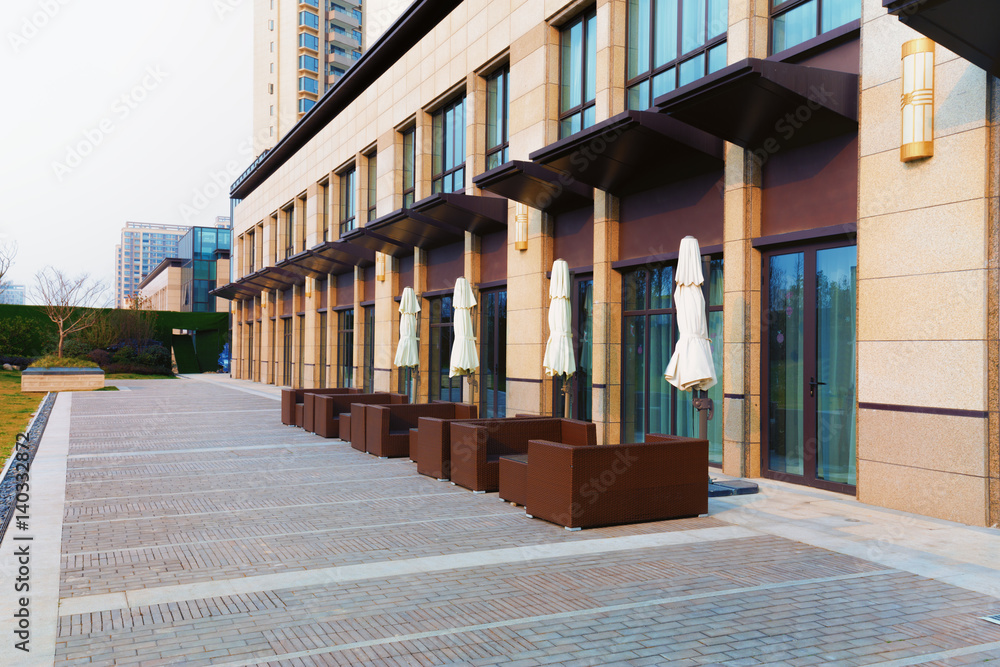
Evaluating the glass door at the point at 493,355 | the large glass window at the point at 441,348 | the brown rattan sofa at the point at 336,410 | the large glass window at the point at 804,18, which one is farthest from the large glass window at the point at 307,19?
the large glass window at the point at 804,18

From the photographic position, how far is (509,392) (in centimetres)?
1581

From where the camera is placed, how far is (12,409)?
20.3 m

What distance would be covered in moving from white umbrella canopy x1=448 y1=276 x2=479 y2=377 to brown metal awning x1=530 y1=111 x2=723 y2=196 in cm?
374

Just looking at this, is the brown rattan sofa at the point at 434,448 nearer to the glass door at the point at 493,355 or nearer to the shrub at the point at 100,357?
the glass door at the point at 493,355

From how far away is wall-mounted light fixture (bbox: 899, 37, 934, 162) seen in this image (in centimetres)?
775

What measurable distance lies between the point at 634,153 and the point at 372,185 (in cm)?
1464

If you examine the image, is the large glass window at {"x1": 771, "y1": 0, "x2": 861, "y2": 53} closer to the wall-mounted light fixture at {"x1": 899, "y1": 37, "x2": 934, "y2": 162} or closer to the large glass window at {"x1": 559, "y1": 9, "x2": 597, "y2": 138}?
the wall-mounted light fixture at {"x1": 899, "y1": 37, "x2": 934, "y2": 162}

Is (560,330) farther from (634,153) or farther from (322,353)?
(322,353)

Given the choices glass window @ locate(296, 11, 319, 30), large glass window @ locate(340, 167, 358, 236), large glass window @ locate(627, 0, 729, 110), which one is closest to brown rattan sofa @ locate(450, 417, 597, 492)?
large glass window @ locate(627, 0, 729, 110)

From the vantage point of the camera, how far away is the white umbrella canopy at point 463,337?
1524cm

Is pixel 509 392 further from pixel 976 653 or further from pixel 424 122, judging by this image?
pixel 976 653

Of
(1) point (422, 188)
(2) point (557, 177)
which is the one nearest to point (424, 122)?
(1) point (422, 188)

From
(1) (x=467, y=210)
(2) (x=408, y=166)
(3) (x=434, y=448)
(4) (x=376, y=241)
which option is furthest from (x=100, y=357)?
(3) (x=434, y=448)

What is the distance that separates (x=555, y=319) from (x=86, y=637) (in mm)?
8729
